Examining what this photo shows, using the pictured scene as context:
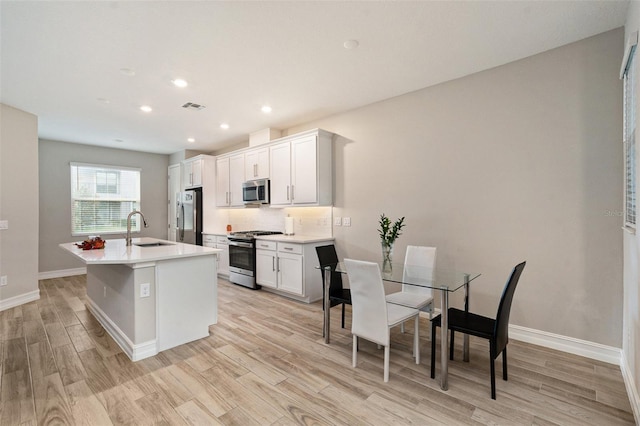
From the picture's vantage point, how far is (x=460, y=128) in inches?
133

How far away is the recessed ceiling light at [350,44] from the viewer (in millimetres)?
2658

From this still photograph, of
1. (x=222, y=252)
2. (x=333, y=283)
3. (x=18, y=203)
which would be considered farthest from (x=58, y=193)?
(x=333, y=283)

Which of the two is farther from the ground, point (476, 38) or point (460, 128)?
point (476, 38)

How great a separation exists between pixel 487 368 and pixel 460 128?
2.40 metres

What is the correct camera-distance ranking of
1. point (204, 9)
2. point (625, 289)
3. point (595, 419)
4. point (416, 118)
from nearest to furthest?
1. point (595, 419)
2. point (204, 9)
3. point (625, 289)
4. point (416, 118)

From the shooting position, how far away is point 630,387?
2.09 meters

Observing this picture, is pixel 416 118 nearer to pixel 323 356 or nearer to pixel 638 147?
pixel 638 147

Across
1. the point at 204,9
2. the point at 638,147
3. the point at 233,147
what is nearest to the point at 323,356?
Answer: the point at 638,147

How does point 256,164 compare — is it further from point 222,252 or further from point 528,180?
point 528,180

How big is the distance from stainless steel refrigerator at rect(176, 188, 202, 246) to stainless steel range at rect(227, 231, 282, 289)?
52.4 inches

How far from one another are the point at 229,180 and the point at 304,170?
2173 millimetres

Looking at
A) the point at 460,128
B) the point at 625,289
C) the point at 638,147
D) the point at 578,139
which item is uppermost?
the point at 460,128

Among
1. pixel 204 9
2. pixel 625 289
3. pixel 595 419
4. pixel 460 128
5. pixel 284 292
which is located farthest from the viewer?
pixel 284 292

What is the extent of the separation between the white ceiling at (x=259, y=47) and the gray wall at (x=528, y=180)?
0.27 metres
